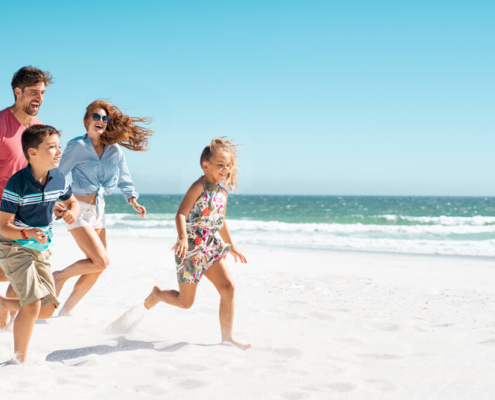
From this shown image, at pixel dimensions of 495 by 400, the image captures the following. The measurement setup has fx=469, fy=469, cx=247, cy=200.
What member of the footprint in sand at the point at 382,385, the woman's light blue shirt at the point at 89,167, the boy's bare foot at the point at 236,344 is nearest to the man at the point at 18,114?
the woman's light blue shirt at the point at 89,167

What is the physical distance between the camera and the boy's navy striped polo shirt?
286cm

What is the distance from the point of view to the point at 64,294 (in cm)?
557

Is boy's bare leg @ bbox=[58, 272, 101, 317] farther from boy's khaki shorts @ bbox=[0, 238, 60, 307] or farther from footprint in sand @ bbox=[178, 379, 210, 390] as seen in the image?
footprint in sand @ bbox=[178, 379, 210, 390]

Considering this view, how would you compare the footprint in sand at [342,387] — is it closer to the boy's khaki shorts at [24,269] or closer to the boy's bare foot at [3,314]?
the boy's khaki shorts at [24,269]

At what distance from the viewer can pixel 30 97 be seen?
134 inches

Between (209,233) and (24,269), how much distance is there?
128 centimetres

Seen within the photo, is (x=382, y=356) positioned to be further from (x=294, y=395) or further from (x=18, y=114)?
(x=18, y=114)

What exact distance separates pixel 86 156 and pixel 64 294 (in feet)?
7.45

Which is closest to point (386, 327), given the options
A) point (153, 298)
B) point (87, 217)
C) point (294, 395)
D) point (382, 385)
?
point (382, 385)

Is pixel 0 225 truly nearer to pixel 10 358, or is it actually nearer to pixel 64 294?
pixel 10 358

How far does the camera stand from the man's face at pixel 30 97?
340cm

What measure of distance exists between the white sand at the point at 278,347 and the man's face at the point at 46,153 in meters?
1.29

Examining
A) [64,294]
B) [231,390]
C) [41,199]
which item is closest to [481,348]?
[231,390]

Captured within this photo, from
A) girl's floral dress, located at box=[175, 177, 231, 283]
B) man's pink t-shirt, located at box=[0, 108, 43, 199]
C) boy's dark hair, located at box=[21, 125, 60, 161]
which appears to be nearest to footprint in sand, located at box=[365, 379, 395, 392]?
girl's floral dress, located at box=[175, 177, 231, 283]
